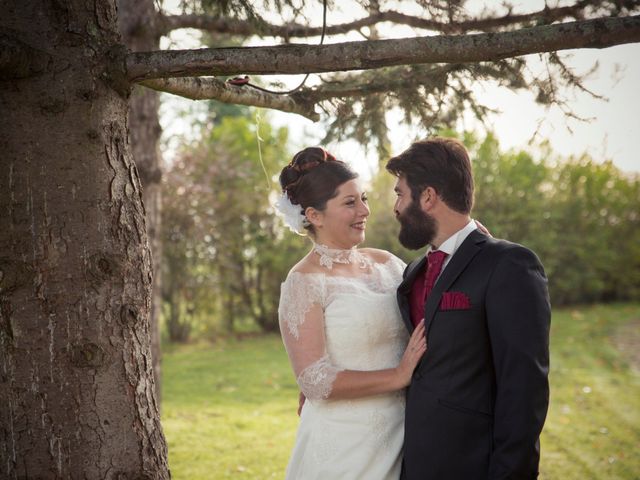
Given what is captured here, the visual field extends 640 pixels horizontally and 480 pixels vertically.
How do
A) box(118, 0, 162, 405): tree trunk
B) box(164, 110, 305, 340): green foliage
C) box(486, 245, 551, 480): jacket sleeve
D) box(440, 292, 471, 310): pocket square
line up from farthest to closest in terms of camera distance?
1. box(164, 110, 305, 340): green foliage
2. box(118, 0, 162, 405): tree trunk
3. box(440, 292, 471, 310): pocket square
4. box(486, 245, 551, 480): jacket sleeve

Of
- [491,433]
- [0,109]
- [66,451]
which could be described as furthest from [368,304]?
[0,109]

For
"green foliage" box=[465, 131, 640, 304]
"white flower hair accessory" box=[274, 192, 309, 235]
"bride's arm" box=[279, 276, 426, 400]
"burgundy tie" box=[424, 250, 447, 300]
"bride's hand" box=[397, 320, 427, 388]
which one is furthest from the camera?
"green foliage" box=[465, 131, 640, 304]

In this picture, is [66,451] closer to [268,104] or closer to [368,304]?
[368,304]

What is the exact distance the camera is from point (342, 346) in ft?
10.8

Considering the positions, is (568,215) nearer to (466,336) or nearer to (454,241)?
(454,241)

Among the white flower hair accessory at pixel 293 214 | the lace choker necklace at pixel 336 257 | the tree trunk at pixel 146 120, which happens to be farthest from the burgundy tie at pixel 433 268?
the tree trunk at pixel 146 120

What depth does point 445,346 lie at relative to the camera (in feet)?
8.95

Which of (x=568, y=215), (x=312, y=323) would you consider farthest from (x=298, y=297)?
(x=568, y=215)

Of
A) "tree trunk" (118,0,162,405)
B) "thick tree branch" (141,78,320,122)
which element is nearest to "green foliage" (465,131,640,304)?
"tree trunk" (118,0,162,405)

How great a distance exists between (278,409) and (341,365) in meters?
5.69

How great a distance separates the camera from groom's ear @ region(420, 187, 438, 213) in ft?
9.85

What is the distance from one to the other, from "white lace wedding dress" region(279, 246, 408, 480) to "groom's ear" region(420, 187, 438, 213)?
0.61m

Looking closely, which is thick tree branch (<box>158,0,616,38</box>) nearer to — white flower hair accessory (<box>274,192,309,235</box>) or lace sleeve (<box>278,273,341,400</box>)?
white flower hair accessory (<box>274,192,309,235</box>)

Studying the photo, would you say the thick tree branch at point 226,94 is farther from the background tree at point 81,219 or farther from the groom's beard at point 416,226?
the groom's beard at point 416,226
